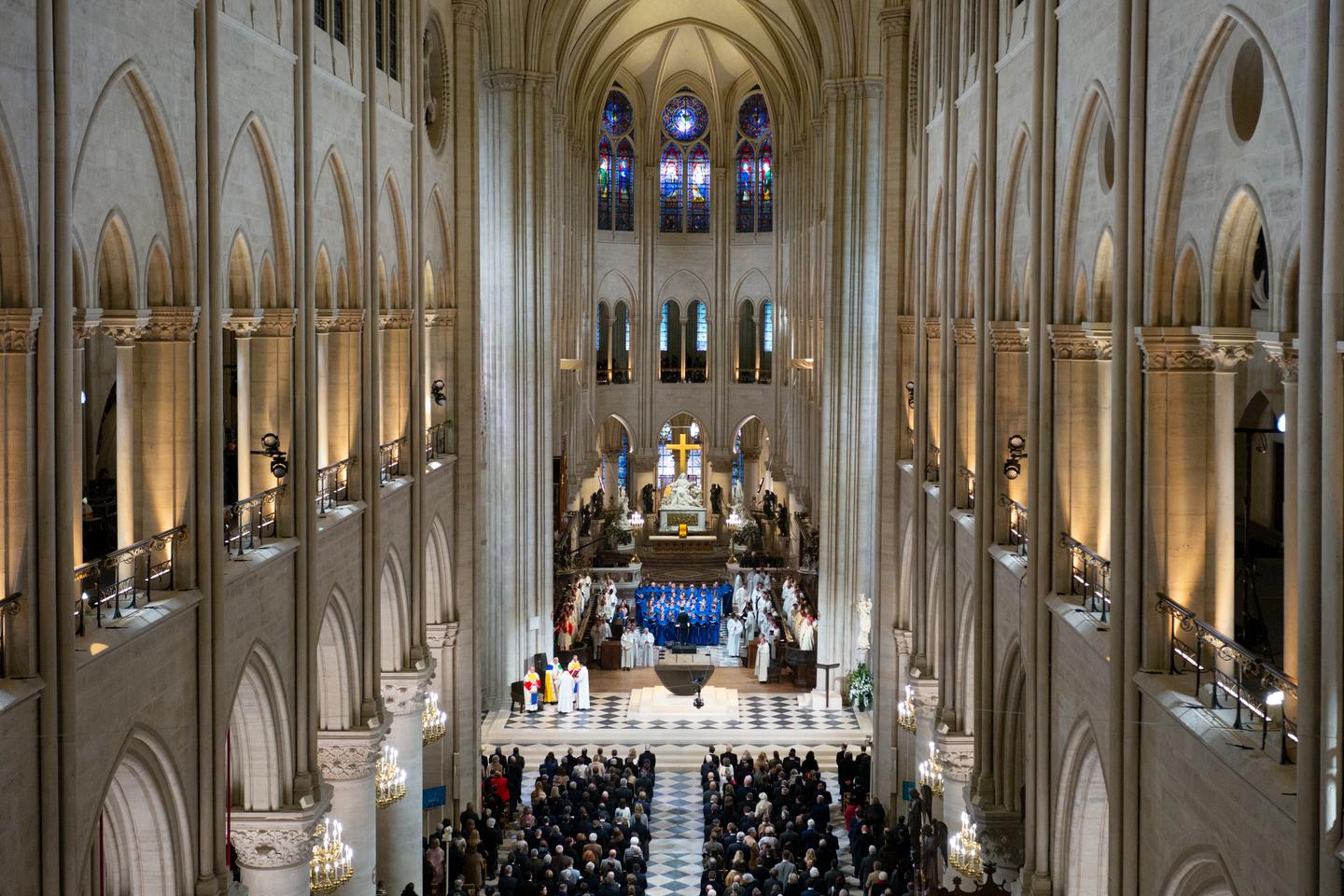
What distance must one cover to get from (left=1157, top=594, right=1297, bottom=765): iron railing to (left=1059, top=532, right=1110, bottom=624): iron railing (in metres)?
1.73

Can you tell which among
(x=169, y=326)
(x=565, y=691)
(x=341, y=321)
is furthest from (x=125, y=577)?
(x=565, y=691)

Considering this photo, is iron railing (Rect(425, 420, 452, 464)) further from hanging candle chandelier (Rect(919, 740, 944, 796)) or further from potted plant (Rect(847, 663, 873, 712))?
potted plant (Rect(847, 663, 873, 712))

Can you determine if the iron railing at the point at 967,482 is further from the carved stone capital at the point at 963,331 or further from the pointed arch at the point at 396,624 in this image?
the pointed arch at the point at 396,624

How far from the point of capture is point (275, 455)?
60.9 feet

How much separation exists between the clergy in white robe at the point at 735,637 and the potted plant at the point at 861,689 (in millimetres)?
5610

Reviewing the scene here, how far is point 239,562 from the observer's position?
16.9m

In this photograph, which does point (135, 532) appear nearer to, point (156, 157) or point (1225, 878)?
point (156, 157)

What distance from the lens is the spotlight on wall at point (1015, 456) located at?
19.2m

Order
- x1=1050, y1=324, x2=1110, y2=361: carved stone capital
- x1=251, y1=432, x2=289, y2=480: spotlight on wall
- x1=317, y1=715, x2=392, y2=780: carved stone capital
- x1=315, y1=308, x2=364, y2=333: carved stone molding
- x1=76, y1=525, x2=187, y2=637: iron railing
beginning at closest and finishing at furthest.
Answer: x1=76, y1=525, x2=187, y2=637: iron railing
x1=1050, y1=324, x2=1110, y2=361: carved stone capital
x1=251, y1=432, x2=289, y2=480: spotlight on wall
x1=315, y1=308, x2=364, y2=333: carved stone molding
x1=317, y1=715, x2=392, y2=780: carved stone capital

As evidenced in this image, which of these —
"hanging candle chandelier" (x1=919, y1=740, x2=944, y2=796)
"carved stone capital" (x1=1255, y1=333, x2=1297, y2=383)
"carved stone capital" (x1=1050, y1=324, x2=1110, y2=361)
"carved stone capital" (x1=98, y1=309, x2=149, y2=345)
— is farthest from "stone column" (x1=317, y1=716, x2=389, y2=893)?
"carved stone capital" (x1=1255, y1=333, x2=1297, y2=383)

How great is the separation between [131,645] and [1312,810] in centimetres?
927

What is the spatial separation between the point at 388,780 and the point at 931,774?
8.36 meters

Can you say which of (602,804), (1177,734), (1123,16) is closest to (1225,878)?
(1177,734)

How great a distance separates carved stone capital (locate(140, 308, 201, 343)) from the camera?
1541 cm
